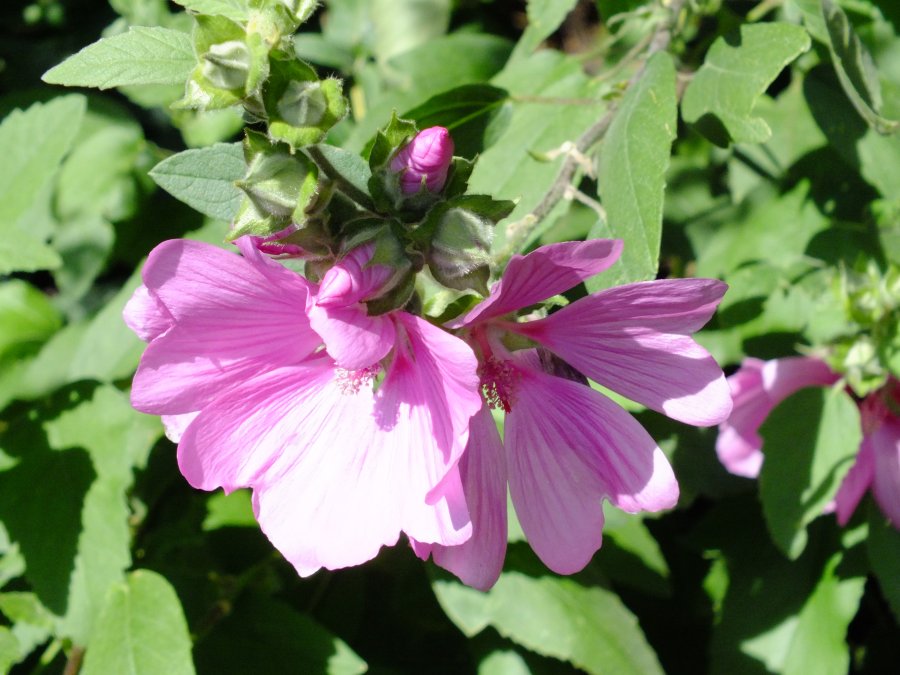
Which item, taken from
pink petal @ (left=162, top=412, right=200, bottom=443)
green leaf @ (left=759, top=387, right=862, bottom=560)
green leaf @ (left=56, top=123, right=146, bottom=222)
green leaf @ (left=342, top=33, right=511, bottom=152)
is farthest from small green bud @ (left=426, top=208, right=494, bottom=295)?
green leaf @ (left=56, top=123, right=146, bottom=222)

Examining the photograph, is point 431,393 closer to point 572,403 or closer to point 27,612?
point 572,403

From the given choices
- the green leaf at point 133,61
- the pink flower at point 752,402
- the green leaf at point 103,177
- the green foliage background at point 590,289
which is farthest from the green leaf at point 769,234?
the green leaf at point 103,177

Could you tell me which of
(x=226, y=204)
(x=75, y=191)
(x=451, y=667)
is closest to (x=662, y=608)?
(x=451, y=667)

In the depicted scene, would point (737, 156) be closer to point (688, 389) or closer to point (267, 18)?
point (688, 389)

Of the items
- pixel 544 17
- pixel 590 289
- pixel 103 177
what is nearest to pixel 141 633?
pixel 590 289

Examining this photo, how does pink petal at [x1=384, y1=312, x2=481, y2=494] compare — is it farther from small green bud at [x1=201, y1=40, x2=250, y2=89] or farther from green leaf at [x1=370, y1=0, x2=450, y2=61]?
green leaf at [x1=370, y1=0, x2=450, y2=61]

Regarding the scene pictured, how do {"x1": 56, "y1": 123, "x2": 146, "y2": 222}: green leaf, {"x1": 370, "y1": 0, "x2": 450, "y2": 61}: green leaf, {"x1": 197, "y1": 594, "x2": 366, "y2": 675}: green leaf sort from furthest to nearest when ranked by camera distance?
{"x1": 370, "y1": 0, "x2": 450, "y2": 61}: green leaf, {"x1": 56, "y1": 123, "x2": 146, "y2": 222}: green leaf, {"x1": 197, "y1": 594, "x2": 366, "y2": 675}: green leaf
